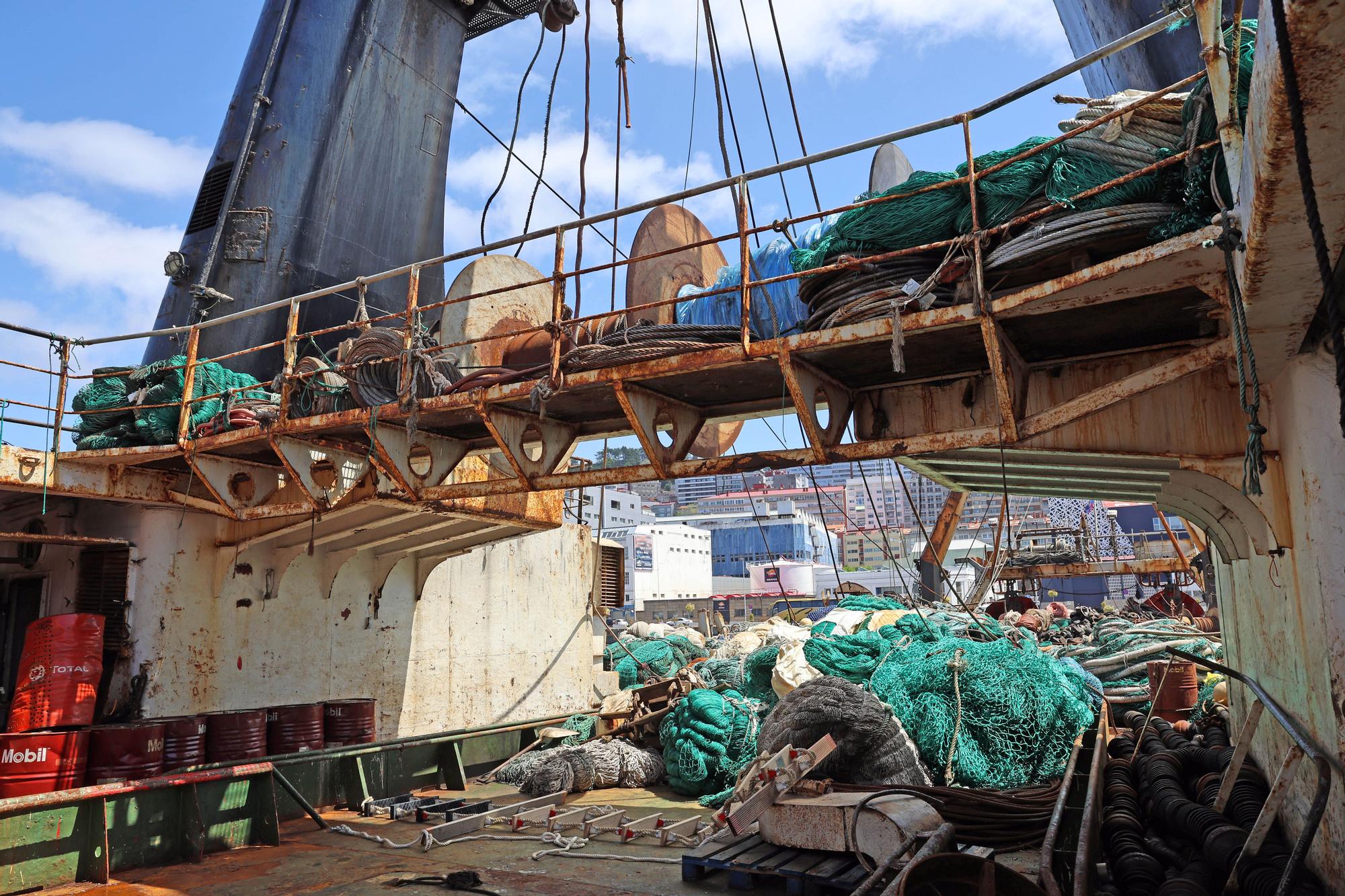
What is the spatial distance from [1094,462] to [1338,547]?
2491 millimetres

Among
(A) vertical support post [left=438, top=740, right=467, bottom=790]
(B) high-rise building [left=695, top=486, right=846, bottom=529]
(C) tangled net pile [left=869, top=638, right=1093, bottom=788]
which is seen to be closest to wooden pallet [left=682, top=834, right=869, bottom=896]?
(C) tangled net pile [left=869, top=638, right=1093, bottom=788]

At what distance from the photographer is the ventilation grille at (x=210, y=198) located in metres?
11.8

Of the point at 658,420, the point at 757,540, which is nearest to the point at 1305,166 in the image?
the point at 658,420

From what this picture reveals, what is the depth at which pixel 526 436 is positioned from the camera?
823 centimetres

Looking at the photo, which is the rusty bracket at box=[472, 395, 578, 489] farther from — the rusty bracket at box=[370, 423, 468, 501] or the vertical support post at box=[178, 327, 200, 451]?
the vertical support post at box=[178, 327, 200, 451]

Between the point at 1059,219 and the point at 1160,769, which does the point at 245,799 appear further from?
the point at 1059,219

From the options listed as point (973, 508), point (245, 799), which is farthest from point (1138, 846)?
point (973, 508)

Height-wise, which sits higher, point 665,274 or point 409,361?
point 665,274

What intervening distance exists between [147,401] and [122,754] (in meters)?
3.41

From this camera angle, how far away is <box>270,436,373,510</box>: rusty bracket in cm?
848

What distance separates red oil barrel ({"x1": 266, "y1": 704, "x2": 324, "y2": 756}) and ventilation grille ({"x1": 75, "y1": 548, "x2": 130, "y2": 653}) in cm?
160

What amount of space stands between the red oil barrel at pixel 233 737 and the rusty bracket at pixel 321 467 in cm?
209

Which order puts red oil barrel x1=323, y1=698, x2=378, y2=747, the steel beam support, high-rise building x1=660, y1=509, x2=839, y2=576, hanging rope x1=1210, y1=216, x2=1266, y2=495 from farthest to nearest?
high-rise building x1=660, y1=509, x2=839, y2=576 < red oil barrel x1=323, y1=698, x2=378, y2=747 < the steel beam support < hanging rope x1=1210, y1=216, x2=1266, y2=495

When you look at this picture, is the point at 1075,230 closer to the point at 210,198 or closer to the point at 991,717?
the point at 991,717
